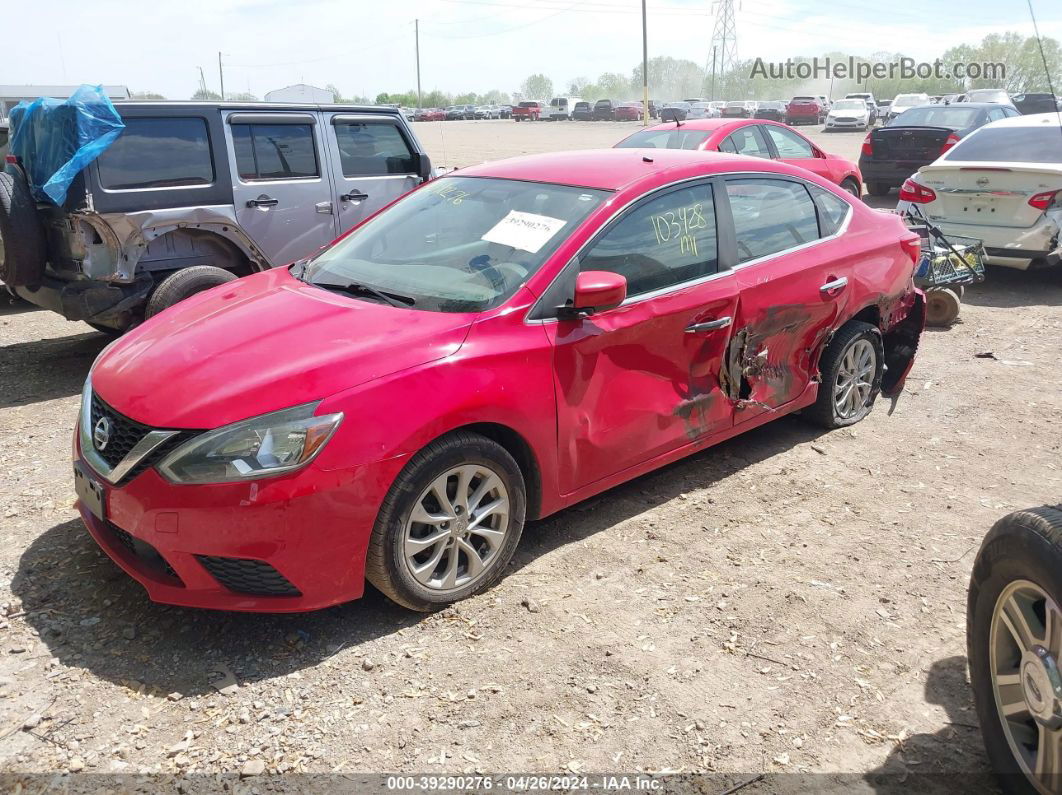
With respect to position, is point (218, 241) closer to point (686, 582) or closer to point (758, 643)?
point (686, 582)

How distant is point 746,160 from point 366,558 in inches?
117

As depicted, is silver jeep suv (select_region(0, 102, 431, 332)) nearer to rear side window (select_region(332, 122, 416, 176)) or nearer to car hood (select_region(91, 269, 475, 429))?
rear side window (select_region(332, 122, 416, 176))

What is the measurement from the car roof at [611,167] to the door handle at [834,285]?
0.68 meters

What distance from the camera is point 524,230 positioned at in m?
3.76

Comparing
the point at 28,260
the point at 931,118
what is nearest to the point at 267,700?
the point at 28,260

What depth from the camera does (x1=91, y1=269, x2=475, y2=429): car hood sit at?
→ 2.94 meters

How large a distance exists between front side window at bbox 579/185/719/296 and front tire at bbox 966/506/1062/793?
186 centimetres

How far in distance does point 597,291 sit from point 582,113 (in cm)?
6600

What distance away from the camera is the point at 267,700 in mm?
2855

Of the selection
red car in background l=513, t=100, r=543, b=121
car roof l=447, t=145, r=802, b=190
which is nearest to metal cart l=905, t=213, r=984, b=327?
car roof l=447, t=145, r=802, b=190

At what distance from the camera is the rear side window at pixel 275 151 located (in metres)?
6.49

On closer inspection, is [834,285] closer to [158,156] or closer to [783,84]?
[158,156]

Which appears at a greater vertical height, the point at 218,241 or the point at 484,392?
the point at 218,241

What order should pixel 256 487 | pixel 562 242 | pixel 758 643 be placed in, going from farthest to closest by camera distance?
1. pixel 562 242
2. pixel 758 643
3. pixel 256 487
